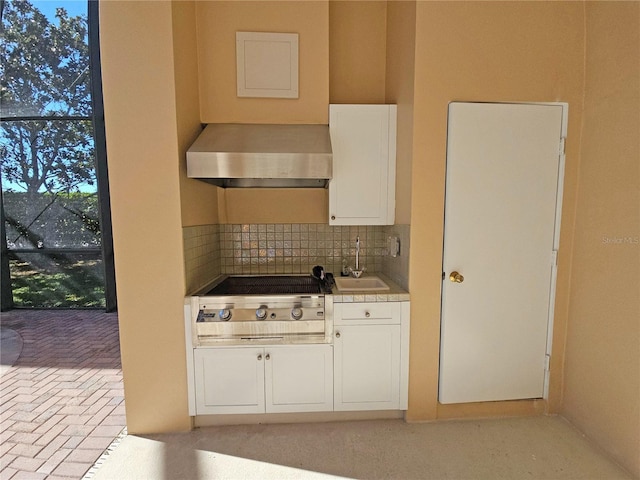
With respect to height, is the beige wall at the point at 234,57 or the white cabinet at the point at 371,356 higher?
the beige wall at the point at 234,57

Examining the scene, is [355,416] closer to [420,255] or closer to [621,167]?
[420,255]

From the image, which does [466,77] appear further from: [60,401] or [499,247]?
[60,401]

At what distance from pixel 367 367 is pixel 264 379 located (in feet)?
2.42

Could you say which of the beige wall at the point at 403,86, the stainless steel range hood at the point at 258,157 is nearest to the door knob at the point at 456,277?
the beige wall at the point at 403,86

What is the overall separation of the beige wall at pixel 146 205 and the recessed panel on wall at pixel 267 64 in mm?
563

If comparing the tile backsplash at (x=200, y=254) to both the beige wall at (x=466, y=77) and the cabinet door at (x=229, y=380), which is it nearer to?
the cabinet door at (x=229, y=380)

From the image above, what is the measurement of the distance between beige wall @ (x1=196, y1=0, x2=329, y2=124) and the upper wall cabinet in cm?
24

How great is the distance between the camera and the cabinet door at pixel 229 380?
6.39ft

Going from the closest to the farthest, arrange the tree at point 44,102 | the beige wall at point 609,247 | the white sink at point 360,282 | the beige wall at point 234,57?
the beige wall at point 609,247, the beige wall at point 234,57, the white sink at point 360,282, the tree at point 44,102

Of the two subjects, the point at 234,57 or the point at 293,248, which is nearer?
the point at 234,57

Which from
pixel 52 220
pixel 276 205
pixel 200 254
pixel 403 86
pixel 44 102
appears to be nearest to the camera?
pixel 403 86

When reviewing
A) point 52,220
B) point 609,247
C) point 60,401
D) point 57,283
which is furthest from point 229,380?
point 52,220

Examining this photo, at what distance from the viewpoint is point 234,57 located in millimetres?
2234

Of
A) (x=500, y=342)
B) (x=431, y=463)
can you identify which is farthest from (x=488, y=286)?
(x=431, y=463)
